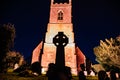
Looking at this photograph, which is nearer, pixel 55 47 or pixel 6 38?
pixel 6 38

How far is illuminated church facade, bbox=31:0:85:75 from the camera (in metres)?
Answer: 43.1

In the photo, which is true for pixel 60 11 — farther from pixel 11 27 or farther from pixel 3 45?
pixel 3 45

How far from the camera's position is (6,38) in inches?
1238

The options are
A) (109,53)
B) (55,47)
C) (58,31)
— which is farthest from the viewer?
(58,31)

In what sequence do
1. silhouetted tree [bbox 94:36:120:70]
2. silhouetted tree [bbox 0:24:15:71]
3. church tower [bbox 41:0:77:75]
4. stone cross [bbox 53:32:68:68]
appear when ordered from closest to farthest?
stone cross [bbox 53:32:68:68] < silhouetted tree [bbox 0:24:15:71] < silhouetted tree [bbox 94:36:120:70] < church tower [bbox 41:0:77:75]

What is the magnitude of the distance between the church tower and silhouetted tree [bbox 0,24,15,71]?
435 inches

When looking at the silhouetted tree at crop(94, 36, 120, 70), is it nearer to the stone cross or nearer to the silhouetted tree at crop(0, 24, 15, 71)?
the silhouetted tree at crop(0, 24, 15, 71)

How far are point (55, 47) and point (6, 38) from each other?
15608 millimetres

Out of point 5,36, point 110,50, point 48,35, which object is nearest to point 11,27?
→ point 5,36

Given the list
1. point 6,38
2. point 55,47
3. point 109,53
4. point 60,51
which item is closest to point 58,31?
point 55,47

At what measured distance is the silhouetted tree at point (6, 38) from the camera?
29.9m

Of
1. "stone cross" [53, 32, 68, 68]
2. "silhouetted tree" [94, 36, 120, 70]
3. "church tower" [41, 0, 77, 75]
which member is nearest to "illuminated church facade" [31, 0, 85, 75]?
"church tower" [41, 0, 77, 75]

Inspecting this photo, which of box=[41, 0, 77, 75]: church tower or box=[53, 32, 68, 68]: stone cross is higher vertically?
box=[41, 0, 77, 75]: church tower

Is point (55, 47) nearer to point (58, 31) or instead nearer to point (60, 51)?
point (58, 31)
